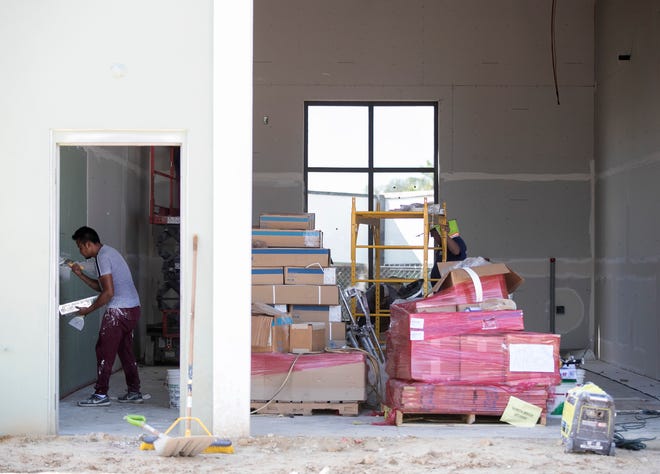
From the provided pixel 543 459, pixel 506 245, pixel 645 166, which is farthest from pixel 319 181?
pixel 543 459

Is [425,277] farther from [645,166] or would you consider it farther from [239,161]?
[645,166]

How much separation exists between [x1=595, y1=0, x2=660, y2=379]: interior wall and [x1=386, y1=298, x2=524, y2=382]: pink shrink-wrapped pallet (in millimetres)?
4016

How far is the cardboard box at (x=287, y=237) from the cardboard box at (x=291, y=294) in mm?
428

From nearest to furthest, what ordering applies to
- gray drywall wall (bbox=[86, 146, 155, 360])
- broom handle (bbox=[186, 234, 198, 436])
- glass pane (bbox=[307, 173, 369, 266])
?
1. broom handle (bbox=[186, 234, 198, 436])
2. gray drywall wall (bbox=[86, 146, 155, 360])
3. glass pane (bbox=[307, 173, 369, 266])

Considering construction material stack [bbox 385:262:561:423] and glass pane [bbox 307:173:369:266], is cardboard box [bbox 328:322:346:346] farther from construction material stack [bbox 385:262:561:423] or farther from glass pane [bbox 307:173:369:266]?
glass pane [bbox 307:173:369:266]

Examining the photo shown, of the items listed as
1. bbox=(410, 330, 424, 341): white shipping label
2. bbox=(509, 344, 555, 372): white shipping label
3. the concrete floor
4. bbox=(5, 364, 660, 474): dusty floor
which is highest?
bbox=(410, 330, 424, 341): white shipping label

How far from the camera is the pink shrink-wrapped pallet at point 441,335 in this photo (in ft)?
23.3

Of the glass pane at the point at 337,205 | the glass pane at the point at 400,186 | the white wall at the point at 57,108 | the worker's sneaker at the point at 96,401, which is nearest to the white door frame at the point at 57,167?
the white wall at the point at 57,108

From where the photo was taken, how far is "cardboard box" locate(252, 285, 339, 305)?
830 centimetres

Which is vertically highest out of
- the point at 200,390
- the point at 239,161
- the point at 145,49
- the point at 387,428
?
the point at 145,49

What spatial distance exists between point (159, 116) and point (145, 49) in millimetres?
511

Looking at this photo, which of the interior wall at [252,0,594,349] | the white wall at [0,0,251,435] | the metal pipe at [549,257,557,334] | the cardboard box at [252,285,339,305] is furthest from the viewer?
the interior wall at [252,0,594,349]

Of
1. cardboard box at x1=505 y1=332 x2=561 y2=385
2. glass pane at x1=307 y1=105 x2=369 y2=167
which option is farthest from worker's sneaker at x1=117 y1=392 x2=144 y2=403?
glass pane at x1=307 y1=105 x2=369 y2=167

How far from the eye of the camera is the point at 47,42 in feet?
21.0
